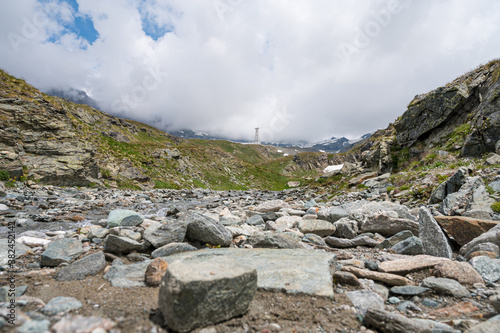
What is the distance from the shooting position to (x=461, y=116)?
64.6ft

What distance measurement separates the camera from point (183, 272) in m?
2.65

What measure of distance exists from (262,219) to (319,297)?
306 inches

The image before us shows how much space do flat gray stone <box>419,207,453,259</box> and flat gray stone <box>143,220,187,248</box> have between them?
6.80 metres

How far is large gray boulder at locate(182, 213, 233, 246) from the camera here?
6.66 m

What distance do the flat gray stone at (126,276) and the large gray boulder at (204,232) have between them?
199cm

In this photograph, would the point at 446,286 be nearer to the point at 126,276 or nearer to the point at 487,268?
the point at 487,268

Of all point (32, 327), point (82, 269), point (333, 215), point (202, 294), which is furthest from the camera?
point (333, 215)

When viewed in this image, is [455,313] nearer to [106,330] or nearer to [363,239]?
[363,239]

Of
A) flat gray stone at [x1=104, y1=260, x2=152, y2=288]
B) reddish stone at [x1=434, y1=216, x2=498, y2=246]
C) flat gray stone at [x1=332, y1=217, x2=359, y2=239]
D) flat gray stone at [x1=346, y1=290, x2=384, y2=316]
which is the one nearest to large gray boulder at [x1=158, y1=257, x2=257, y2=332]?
flat gray stone at [x1=104, y1=260, x2=152, y2=288]

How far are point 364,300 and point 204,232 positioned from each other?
454 centimetres

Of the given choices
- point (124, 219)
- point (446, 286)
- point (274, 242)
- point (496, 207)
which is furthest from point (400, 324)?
point (124, 219)

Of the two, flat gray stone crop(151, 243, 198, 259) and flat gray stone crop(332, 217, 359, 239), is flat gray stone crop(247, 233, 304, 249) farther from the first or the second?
flat gray stone crop(332, 217, 359, 239)

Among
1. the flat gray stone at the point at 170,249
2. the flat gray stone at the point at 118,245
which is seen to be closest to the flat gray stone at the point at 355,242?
the flat gray stone at the point at 170,249

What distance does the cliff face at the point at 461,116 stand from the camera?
14398 mm
